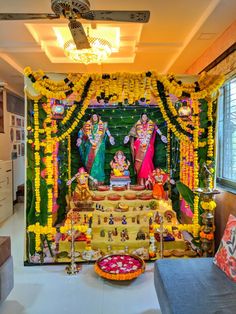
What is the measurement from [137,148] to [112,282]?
2438 millimetres

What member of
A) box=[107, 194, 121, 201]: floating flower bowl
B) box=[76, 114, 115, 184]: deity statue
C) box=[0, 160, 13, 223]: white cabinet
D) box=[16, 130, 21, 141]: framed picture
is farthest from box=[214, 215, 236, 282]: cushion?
box=[16, 130, 21, 141]: framed picture

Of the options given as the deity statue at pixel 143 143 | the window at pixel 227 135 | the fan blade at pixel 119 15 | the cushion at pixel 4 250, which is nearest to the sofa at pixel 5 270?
the cushion at pixel 4 250

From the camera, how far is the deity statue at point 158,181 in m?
4.26

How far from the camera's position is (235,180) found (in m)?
3.20

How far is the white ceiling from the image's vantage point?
2727 millimetres

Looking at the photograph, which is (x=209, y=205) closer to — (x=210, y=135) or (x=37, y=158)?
(x=210, y=135)

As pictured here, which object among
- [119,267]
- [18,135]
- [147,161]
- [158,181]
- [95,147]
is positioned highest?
[18,135]

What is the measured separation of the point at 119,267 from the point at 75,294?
54cm

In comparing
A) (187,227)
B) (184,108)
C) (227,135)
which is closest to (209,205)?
(187,227)

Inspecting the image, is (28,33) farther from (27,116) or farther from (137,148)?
(137,148)

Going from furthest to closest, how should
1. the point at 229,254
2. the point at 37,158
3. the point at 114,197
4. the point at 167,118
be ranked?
the point at 114,197 < the point at 167,118 < the point at 37,158 < the point at 229,254

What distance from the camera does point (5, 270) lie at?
2332 mm

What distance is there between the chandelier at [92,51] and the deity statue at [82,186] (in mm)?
1835

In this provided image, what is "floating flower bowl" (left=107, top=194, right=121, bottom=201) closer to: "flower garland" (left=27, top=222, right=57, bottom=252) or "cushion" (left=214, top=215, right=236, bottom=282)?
"flower garland" (left=27, top=222, right=57, bottom=252)
